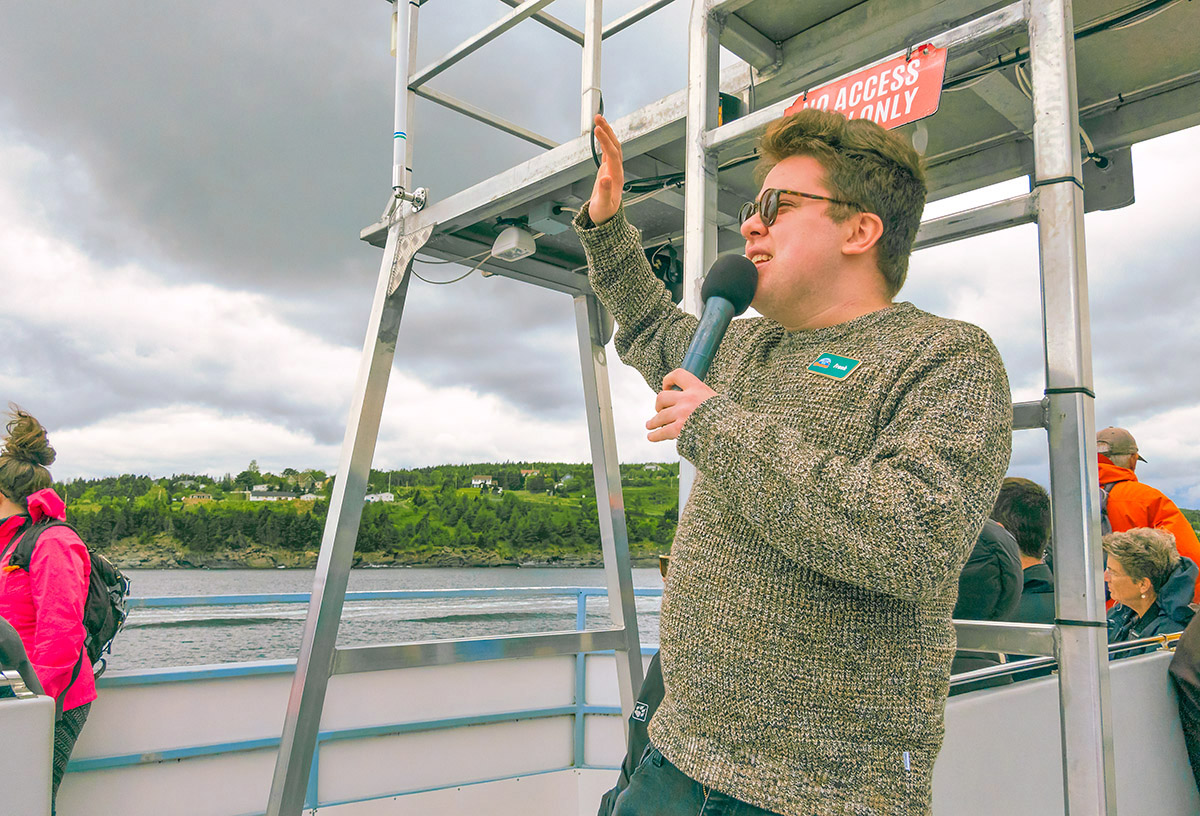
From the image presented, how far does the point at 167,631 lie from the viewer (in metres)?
51.9

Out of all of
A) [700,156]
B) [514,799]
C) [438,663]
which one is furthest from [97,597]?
[700,156]

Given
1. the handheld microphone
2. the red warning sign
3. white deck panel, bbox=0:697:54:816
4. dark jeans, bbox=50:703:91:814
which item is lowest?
dark jeans, bbox=50:703:91:814

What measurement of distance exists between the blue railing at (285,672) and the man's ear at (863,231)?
2022mm

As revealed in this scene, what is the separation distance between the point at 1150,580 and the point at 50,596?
4.05 meters

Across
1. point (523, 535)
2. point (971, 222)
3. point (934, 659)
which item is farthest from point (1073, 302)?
point (523, 535)

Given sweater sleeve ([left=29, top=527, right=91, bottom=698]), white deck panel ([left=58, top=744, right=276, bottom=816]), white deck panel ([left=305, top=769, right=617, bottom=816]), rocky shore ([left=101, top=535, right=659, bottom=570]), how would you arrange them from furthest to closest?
1. rocky shore ([left=101, top=535, right=659, bottom=570])
2. white deck panel ([left=305, top=769, right=617, bottom=816])
3. white deck panel ([left=58, top=744, right=276, bottom=816])
4. sweater sleeve ([left=29, top=527, right=91, bottom=698])

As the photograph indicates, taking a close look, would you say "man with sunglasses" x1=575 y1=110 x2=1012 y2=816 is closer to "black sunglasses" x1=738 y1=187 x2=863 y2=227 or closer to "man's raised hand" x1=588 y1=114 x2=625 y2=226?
"black sunglasses" x1=738 y1=187 x2=863 y2=227

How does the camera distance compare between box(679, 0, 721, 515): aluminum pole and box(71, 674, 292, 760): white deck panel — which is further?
box(71, 674, 292, 760): white deck panel

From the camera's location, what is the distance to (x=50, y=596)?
9.08ft

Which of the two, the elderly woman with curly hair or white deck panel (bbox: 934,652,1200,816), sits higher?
the elderly woman with curly hair

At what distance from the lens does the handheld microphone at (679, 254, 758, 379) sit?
0.99 metres

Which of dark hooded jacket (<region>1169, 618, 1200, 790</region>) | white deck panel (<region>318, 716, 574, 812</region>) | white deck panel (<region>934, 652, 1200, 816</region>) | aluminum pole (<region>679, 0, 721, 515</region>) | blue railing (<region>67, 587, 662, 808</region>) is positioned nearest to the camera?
white deck panel (<region>934, 652, 1200, 816</region>)

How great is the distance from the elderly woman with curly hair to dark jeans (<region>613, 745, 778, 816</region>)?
8.90 feet

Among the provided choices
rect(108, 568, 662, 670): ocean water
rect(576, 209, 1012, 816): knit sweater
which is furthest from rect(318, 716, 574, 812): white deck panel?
rect(108, 568, 662, 670): ocean water
